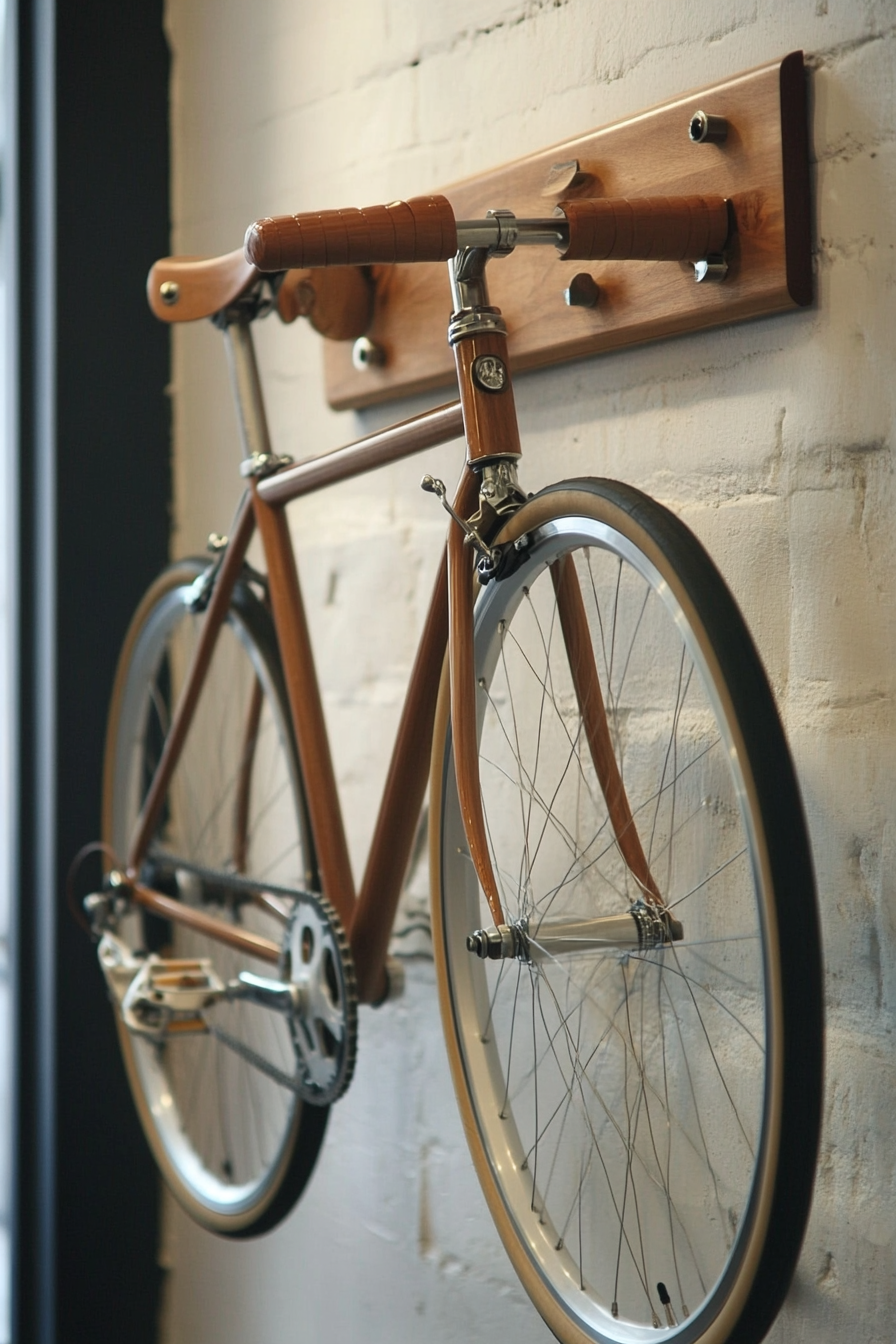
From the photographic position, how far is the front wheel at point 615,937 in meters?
0.76

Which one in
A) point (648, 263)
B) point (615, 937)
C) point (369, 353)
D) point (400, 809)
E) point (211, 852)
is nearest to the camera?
point (615, 937)

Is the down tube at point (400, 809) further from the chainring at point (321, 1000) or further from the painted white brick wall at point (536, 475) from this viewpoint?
the painted white brick wall at point (536, 475)

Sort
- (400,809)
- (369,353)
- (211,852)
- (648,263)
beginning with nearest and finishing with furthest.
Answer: (648,263) → (400,809) → (369,353) → (211,852)

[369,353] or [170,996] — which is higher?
[369,353]

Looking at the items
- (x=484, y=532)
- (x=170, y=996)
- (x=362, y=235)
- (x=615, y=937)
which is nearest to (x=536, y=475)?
(x=484, y=532)

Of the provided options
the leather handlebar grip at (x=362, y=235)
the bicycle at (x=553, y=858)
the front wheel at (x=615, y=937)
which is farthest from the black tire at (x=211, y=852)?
the leather handlebar grip at (x=362, y=235)

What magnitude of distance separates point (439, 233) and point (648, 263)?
7.0 inches

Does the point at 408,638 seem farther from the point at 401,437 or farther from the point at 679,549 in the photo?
the point at 679,549

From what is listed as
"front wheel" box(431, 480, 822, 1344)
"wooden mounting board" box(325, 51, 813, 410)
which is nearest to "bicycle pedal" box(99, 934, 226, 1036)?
"front wheel" box(431, 480, 822, 1344)

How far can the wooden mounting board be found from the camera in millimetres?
817

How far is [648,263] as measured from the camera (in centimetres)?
90

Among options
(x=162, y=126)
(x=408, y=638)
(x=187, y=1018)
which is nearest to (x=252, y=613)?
(x=408, y=638)

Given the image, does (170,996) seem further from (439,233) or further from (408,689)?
(439,233)

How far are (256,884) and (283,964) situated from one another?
80 mm
